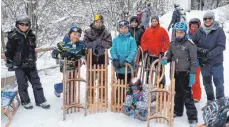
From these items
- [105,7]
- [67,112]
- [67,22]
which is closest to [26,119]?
[67,112]

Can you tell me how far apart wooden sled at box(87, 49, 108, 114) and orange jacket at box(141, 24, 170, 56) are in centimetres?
102

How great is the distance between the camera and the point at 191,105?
16.3 ft

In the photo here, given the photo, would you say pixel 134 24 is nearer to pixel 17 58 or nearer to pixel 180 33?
pixel 180 33

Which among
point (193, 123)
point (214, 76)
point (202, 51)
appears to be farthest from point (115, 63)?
point (214, 76)

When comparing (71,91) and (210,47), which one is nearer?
(210,47)

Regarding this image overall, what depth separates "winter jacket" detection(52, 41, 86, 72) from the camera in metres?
5.31

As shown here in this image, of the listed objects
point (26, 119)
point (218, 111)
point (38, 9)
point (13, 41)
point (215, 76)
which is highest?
point (38, 9)

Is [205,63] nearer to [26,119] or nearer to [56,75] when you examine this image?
[26,119]

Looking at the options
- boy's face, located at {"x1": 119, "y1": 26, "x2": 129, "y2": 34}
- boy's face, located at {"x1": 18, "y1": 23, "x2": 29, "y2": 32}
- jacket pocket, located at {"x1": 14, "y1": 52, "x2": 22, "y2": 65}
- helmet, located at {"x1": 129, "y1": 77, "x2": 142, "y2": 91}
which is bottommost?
helmet, located at {"x1": 129, "y1": 77, "x2": 142, "y2": 91}

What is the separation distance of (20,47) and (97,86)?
60.5 inches

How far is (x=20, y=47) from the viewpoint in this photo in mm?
5348

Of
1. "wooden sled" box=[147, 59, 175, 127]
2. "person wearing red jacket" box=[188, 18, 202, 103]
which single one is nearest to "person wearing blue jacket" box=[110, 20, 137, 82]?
"wooden sled" box=[147, 59, 175, 127]

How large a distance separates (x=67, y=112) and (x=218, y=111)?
2617 millimetres

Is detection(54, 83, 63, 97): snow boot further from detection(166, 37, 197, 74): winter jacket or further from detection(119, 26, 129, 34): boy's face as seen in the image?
detection(166, 37, 197, 74): winter jacket
